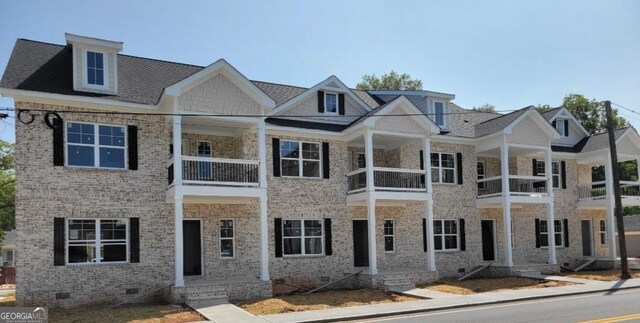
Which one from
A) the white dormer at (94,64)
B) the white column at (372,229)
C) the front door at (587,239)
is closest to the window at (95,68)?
the white dormer at (94,64)

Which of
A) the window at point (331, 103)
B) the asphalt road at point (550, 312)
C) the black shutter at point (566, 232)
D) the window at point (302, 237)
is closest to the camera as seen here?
the asphalt road at point (550, 312)

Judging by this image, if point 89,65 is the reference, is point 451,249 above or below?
below

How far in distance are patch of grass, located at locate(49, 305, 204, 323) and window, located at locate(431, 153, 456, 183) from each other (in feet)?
43.1

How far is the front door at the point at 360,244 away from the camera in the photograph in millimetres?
23625

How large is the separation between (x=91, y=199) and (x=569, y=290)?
15.9m

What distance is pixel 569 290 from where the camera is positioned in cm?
1908

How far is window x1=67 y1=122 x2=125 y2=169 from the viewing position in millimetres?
17828

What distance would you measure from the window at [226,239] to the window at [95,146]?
13.6 feet

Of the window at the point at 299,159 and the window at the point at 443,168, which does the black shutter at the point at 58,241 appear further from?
the window at the point at 443,168

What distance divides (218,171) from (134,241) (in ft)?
11.5

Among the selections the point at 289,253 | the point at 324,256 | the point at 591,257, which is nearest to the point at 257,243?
the point at 289,253

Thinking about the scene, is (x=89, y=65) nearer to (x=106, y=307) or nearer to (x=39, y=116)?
(x=39, y=116)

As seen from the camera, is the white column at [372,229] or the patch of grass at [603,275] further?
the patch of grass at [603,275]

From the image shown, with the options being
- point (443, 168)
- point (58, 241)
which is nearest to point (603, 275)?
point (443, 168)
